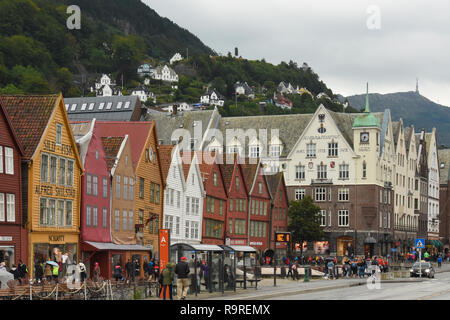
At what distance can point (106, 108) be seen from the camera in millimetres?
144375

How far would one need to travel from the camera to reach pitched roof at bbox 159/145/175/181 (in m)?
74.6

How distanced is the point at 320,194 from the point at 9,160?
247ft

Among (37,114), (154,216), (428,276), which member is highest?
(37,114)

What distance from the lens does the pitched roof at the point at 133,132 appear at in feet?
226

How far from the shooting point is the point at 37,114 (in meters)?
55.3

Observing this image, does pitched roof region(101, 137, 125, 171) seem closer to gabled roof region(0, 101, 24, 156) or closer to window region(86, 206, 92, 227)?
window region(86, 206, 92, 227)

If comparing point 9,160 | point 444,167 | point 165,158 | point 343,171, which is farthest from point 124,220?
point 444,167

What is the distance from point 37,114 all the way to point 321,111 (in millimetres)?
71955

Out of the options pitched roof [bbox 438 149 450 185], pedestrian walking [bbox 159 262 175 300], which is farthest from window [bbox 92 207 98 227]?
pitched roof [bbox 438 149 450 185]

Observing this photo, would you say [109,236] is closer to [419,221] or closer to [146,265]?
[146,265]

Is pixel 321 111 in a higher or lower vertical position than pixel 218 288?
higher

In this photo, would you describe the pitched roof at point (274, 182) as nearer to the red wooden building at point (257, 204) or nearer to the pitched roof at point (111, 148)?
the red wooden building at point (257, 204)
